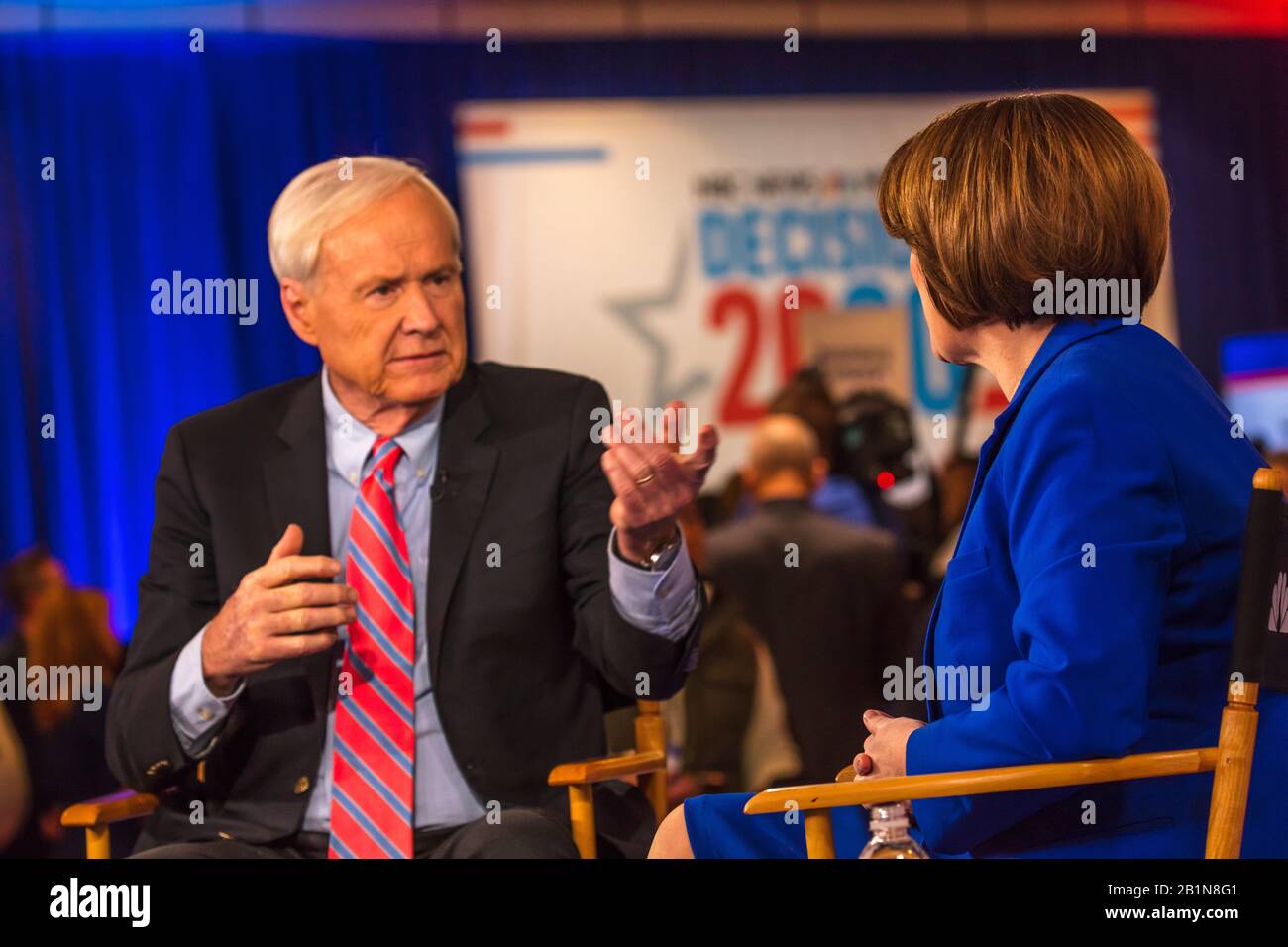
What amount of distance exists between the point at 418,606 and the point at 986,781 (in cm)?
112

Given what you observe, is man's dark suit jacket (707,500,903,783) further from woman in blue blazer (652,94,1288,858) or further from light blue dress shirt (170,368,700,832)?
woman in blue blazer (652,94,1288,858)

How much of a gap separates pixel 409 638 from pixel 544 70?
18.3 ft

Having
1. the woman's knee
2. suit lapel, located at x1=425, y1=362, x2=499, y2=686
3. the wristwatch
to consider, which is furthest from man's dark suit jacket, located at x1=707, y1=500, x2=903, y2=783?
the woman's knee

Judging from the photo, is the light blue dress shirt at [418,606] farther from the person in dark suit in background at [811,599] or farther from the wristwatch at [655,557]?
the person in dark suit in background at [811,599]

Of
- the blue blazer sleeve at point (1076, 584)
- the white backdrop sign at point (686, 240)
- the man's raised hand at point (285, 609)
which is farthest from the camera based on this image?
the white backdrop sign at point (686, 240)

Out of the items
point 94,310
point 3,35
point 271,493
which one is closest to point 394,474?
point 271,493

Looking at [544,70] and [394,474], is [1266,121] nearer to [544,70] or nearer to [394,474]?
[544,70]

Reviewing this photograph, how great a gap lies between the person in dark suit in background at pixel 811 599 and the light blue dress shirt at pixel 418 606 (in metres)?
2.08

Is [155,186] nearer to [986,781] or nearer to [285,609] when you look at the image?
[285,609]

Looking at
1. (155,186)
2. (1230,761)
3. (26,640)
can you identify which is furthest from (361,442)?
(155,186)

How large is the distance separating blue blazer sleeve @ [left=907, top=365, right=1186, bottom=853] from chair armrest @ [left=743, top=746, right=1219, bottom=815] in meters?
0.02

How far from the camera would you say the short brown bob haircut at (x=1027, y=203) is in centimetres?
186

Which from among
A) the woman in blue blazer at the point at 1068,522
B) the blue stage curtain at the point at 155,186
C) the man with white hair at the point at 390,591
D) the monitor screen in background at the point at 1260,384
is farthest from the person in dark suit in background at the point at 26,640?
the monitor screen in background at the point at 1260,384

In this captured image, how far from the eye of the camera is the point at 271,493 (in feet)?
8.60
